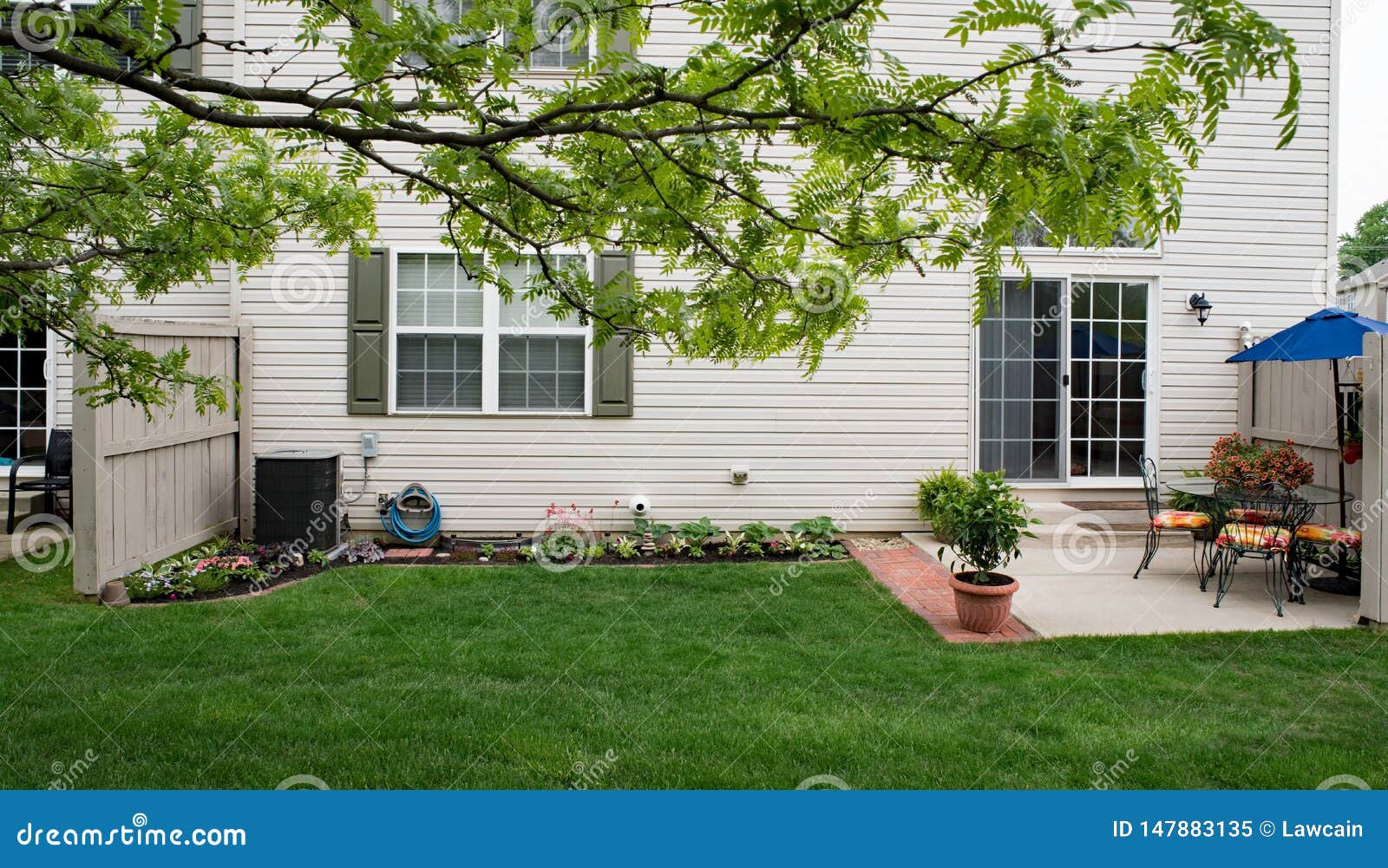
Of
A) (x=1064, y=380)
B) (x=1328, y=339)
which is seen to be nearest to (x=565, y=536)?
(x=1064, y=380)

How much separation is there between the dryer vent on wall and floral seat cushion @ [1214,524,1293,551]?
679cm

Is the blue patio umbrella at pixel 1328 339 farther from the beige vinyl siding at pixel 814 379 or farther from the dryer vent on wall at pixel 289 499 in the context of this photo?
the dryer vent on wall at pixel 289 499

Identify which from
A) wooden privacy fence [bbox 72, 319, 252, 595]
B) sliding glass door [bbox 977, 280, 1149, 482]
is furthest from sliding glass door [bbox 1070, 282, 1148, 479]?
wooden privacy fence [bbox 72, 319, 252, 595]

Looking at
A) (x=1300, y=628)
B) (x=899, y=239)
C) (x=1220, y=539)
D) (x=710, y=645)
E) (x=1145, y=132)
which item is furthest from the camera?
(x=1220, y=539)

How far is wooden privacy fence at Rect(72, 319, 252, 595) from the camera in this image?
6.29 metres

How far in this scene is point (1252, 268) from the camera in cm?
901

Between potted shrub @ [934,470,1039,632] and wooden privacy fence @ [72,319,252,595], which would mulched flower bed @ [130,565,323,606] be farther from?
potted shrub @ [934,470,1039,632]

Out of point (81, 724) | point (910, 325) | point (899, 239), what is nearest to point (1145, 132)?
point (899, 239)

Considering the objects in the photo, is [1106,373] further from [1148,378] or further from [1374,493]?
[1374,493]

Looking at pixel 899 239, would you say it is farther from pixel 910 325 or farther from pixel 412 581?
pixel 910 325

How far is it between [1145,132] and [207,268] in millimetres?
3885

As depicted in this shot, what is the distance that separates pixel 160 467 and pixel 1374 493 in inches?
321

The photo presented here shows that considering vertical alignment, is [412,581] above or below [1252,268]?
below

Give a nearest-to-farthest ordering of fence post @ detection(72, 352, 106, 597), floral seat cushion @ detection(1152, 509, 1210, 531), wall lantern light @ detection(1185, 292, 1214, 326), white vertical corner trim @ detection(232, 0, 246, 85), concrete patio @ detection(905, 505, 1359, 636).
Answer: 1. concrete patio @ detection(905, 505, 1359, 636)
2. fence post @ detection(72, 352, 106, 597)
3. floral seat cushion @ detection(1152, 509, 1210, 531)
4. white vertical corner trim @ detection(232, 0, 246, 85)
5. wall lantern light @ detection(1185, 292, 1214, 326)
